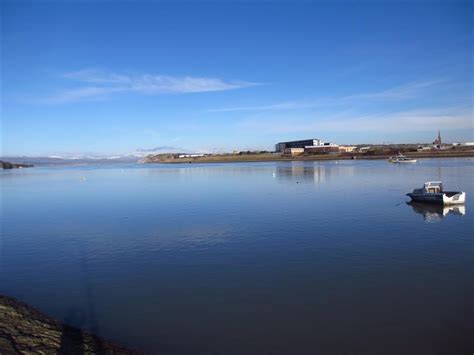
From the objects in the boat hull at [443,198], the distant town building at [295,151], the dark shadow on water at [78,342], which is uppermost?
the distant town building at [295,151]

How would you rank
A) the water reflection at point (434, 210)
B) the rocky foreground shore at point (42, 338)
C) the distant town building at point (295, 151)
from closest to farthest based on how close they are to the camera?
the rocky foreground shore at point (42, 338) → the water reflection at point (434, 210) → the distant town building at point (295, 151)

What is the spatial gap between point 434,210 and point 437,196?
1.70 m

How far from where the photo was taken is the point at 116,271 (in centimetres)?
1204

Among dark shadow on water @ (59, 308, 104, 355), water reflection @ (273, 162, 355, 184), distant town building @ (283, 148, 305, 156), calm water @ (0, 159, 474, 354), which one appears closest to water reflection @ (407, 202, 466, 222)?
calm water @ (0, 159, 474, 354)

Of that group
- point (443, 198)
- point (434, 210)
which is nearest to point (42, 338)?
point (434, 210)

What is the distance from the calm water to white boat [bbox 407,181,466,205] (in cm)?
186

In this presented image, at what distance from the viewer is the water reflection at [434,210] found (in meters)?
20.1

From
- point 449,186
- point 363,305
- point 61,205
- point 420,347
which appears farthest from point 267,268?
point 449,186

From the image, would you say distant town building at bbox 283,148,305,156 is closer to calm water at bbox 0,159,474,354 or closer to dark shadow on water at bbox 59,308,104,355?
calm water at bbox 0,159,474,354

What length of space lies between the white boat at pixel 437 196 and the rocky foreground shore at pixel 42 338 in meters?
21.5

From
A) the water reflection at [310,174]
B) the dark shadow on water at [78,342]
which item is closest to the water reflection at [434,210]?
the dark shadow on water at [78,342]

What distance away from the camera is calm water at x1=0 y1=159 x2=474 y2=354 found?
7699 millimetres

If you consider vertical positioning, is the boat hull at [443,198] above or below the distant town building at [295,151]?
below

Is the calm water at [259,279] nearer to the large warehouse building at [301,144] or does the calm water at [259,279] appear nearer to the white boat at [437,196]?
the white boat at [437,196]
